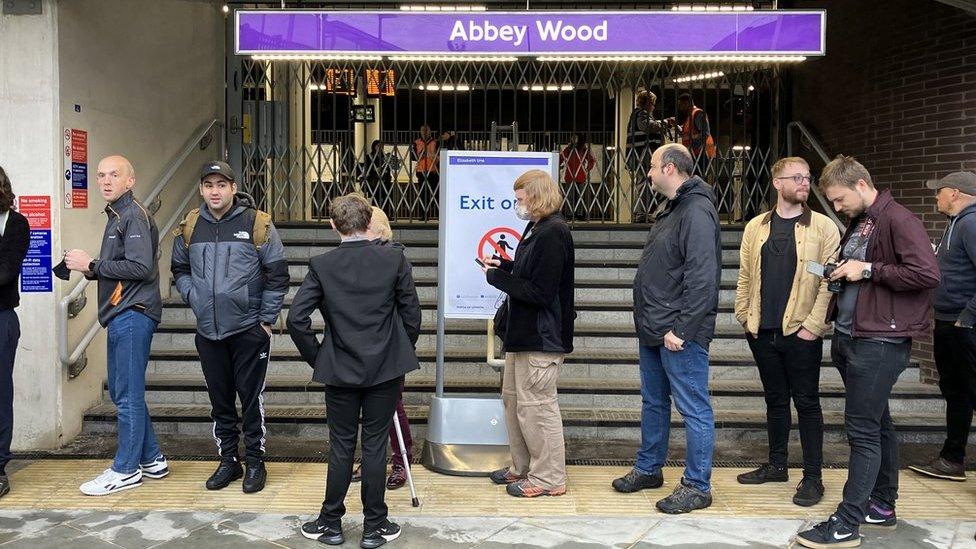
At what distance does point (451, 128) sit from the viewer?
1099 centimetres

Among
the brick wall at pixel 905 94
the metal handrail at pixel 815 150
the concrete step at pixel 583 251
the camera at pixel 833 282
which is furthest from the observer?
the concrete step at pixel 583 251

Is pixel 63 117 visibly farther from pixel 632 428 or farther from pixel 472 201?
pixel 632 428

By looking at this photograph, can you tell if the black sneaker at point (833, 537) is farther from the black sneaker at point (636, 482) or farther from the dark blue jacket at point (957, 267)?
the dark blue jacket at point (957, 267)

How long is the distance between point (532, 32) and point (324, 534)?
3424 mm

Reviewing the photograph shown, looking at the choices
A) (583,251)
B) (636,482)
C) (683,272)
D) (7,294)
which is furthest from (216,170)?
(583,251)

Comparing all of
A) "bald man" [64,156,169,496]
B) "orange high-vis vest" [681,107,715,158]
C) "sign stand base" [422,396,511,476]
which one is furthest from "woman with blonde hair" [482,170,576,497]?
"orange high-vis vest" [681,107,715,158]

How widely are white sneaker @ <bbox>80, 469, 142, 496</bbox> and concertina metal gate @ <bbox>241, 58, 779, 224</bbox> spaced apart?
4721 millimetres

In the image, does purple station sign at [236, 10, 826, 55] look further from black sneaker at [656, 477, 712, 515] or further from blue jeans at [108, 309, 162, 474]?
black sneaker at [656, 477, 712, 515]

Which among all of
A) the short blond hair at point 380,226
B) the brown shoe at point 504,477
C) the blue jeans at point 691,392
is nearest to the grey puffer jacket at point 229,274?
the short blond hair at point 380,226

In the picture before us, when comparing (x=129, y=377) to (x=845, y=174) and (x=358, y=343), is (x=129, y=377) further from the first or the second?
(x=845, y=174)

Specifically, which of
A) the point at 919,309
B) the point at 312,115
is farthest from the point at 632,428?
the point at 312,115

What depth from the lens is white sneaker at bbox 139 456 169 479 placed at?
16.7 feet

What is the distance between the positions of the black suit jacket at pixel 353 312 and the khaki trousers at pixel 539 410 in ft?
3.09

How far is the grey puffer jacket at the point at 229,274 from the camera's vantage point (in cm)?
469
